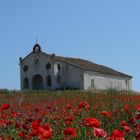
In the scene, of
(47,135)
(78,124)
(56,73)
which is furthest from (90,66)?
(47,135)

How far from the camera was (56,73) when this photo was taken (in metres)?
80.6

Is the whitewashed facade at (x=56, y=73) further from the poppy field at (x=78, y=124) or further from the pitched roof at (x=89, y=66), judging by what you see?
the poppy field at (x=78, y=124)

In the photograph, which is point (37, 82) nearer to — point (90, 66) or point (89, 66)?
point (89, 66)

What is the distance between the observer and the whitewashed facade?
260 feet

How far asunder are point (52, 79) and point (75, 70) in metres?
3.78

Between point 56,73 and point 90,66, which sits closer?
point 56,73

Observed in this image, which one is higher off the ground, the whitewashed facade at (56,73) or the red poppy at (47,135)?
the whitewashed facade at (56,73)

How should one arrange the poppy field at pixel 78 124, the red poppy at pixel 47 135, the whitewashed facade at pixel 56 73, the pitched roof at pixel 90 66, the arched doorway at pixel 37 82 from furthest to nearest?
1. the pitched roof at pixel 90 66
2. the arched doorway at pixel 37 82
3. the whitewashed facade at pixel 56 73
4. the poppy field at pixel 78 124
5. the red poppy at pixel 47 135

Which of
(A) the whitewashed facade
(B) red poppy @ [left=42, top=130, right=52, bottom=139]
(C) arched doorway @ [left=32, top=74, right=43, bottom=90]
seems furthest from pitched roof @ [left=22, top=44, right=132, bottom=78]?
(B) red poppy @ [left=42, top=130, right=52, bottom=139]

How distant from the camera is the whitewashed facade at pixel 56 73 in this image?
79.3 m

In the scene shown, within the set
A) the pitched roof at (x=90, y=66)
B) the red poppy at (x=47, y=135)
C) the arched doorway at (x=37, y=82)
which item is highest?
the pitched roof at (x=90, y=66)

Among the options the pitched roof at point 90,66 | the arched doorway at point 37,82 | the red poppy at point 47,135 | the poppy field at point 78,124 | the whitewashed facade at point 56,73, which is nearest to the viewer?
the red poppy at point 47,135

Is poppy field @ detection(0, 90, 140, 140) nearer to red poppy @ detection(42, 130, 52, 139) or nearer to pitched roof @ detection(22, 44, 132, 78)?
red poppy @ detection(42, 130, 52, 139)

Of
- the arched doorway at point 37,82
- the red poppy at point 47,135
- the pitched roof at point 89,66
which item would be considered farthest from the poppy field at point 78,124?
the pitched roof at point 89,66
